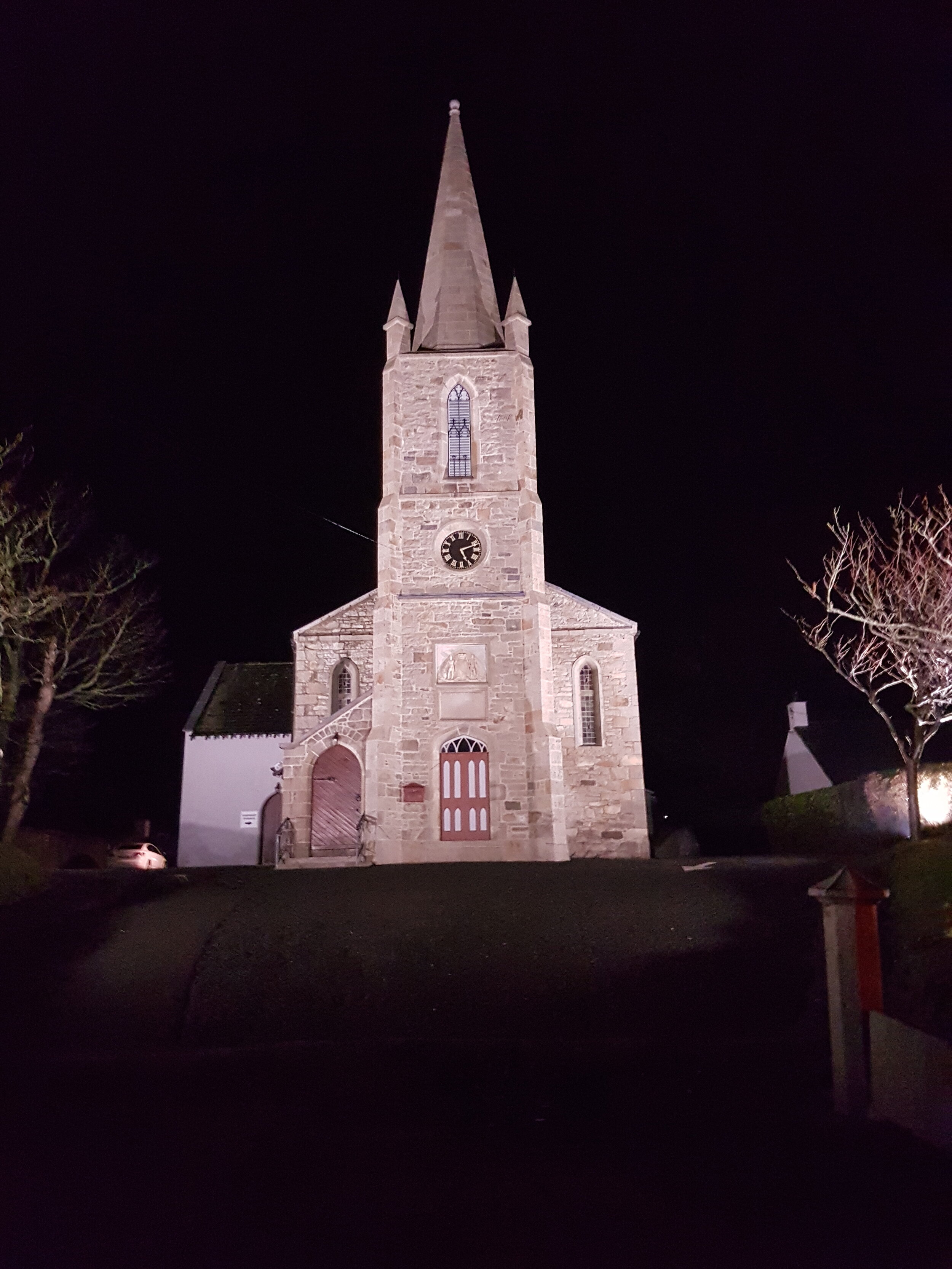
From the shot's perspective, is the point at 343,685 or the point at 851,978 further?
the point at 343,685

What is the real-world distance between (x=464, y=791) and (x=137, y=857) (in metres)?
12.5

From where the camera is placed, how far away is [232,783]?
31.7 m

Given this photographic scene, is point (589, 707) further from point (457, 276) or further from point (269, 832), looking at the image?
point (457, 276)

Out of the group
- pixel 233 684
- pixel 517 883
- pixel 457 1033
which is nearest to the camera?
pixel 457 1033

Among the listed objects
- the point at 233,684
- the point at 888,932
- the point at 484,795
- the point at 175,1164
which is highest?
the point at 233,684

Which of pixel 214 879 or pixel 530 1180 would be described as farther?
pixel 214 879

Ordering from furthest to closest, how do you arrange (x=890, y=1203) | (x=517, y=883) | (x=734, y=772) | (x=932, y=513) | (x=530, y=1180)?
(x=734, y=772)
(x=932, y=513)
(x=517, y=883)
(x=530, y=1180)
(x=890, y=1203)

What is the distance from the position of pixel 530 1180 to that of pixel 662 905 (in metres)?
9.04

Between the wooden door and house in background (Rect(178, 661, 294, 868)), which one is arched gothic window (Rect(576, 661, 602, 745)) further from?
house in background (Rect(178, 661, 294, 868))

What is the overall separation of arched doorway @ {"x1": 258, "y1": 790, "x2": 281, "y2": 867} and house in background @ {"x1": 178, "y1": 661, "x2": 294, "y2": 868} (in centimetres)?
2

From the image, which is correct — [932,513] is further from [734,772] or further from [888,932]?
[734,772]

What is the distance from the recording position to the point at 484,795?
75.9ft

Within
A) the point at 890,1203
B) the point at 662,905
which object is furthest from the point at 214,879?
the point at 890,1203

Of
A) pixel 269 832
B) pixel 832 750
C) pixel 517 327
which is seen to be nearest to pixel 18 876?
pixel 269 832
